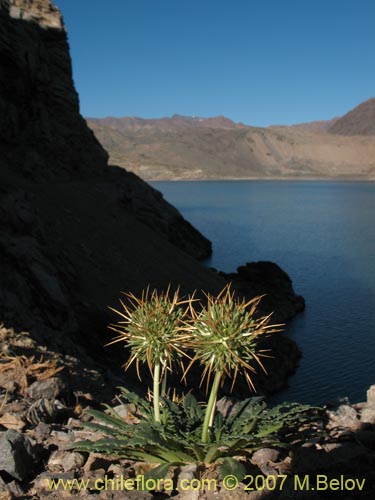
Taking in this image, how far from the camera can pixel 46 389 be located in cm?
631

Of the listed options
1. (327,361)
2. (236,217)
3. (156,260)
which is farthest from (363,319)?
→ (236,217)

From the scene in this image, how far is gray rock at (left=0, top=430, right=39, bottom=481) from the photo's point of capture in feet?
14.3

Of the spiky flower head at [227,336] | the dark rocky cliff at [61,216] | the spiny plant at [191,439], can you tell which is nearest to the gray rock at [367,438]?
the spiny plant at [191,439]

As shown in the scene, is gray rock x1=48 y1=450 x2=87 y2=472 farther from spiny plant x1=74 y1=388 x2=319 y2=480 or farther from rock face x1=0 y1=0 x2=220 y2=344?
rock face x1=0 y1=0 x2=220 y2=344

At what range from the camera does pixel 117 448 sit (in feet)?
14.6

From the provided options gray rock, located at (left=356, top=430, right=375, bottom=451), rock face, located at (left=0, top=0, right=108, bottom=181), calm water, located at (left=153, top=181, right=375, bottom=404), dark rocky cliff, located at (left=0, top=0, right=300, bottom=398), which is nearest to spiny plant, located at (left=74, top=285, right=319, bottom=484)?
gray rock, located at (left=356, top=430, right=375, bottom=451)

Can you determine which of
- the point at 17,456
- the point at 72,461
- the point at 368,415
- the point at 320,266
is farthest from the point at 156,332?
the point at 320,266

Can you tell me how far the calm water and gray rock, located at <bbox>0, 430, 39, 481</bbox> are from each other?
1527 cm

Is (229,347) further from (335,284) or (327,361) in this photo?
(335,284)

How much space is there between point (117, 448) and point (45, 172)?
2697 cm

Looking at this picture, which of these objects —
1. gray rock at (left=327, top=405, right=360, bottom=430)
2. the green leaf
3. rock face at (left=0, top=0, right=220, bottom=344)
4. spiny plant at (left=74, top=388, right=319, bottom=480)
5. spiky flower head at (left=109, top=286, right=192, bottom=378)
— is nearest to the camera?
the green leaf

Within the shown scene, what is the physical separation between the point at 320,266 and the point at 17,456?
37.0 m

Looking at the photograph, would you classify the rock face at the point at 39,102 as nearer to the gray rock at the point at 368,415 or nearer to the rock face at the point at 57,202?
the rock face at the point at 57,202

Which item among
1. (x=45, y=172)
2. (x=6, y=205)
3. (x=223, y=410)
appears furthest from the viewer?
(x=45, y=172)
